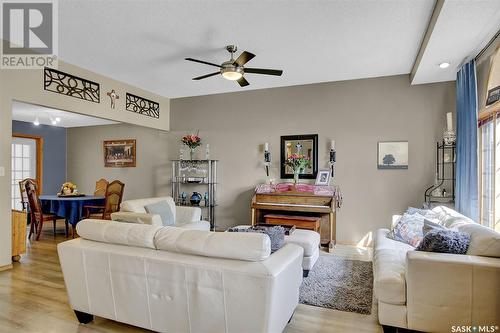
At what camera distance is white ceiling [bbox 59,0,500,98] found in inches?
109

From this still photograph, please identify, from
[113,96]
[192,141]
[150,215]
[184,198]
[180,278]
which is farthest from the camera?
[184,198]

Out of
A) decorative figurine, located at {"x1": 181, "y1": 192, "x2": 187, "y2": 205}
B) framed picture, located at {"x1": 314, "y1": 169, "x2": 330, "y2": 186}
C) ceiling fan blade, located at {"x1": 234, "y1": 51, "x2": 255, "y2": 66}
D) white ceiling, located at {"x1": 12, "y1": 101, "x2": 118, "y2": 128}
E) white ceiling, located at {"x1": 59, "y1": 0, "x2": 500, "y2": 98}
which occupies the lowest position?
decorative figurine, located at {"x1": 181, "y1": 192, "x2": 187, "y2": 205}

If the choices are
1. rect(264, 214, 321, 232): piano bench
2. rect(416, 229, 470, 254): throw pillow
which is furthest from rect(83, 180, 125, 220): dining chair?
rect(416, 229, 470, 254): throw pillow

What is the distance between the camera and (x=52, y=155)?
779 cm

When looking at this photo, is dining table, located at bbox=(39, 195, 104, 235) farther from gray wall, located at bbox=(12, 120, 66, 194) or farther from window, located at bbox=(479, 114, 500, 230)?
window, located at bbox=(479, 114, 500, 230)

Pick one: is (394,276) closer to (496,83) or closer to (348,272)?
(348,272)

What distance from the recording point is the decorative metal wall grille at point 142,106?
210 inches

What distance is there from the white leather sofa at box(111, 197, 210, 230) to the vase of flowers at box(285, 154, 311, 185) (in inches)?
68.4

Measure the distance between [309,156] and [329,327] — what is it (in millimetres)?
3267

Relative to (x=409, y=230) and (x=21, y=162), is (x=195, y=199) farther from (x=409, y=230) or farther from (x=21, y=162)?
(x=21, y=162)

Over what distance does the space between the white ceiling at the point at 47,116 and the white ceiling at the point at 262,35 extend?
2.24 m

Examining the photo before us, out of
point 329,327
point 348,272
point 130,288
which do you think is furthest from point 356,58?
point 130,288

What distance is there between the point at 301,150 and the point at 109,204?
3607 millimetres

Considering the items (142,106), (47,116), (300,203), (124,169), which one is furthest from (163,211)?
(47,116)
